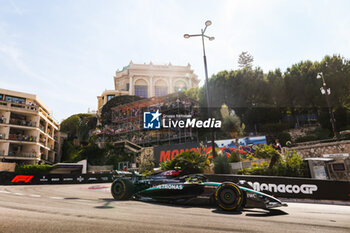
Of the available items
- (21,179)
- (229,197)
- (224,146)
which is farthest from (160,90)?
(229,197)

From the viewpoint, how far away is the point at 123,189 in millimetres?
7934

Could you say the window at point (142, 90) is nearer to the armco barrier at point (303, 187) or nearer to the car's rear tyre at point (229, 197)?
the armco barrier at point (303, 187)

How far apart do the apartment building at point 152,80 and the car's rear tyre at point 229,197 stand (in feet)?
229

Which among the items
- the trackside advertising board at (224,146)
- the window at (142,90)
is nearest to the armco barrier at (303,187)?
the trackside advertising board at (224,146)

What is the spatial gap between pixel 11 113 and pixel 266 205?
4823 centimetres

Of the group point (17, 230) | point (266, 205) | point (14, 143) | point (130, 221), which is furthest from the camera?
point (14, 143)

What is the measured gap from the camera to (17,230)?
10.9 ft

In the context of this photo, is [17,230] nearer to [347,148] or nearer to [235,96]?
[347,148]

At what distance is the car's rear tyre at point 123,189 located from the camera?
7863 mm

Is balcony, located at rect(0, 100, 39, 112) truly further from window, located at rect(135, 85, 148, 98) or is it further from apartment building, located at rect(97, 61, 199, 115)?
window, located at rect(135, 85, 148, 98)

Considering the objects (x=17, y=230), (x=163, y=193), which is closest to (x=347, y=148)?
(x=163, y=193)

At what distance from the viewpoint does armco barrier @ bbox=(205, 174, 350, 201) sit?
861 cm

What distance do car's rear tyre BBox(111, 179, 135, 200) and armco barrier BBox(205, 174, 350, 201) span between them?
492 centimetres

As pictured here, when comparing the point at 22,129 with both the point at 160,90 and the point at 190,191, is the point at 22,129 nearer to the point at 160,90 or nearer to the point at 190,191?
the point at 160,90
